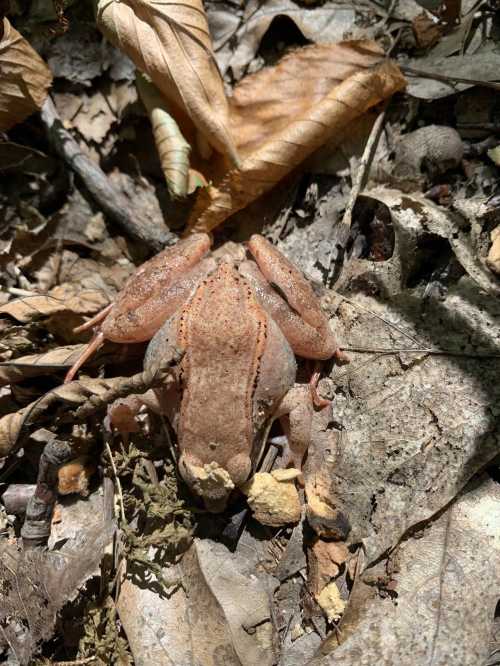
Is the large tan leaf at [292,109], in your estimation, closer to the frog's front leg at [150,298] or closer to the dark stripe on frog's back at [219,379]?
the frog's front leg at [150,298]

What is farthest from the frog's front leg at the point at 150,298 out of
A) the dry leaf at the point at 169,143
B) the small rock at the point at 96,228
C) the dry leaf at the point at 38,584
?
the dry leaf at the point at 38,584

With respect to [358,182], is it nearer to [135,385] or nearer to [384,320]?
[384,320]

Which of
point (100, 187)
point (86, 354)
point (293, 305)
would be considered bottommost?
point (86, 354)

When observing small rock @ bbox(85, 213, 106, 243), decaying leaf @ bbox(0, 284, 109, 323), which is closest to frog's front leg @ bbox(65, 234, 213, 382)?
decaying leaf @ bbox(0, 284, 109, 323)

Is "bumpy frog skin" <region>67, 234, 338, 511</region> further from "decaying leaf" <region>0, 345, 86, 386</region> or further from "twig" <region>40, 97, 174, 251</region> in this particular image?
"twig" <region>40, 97, 174, 251</region>

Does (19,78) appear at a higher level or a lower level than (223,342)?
higher

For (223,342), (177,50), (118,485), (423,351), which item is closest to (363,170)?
(423,351)
